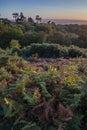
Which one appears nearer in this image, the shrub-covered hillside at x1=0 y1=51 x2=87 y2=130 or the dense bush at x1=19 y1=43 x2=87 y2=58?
the shrub-covered hillside at x1=0 y1=51 x2=87 y2=130

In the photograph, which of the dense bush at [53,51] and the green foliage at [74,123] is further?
the dense bush at [53,51]

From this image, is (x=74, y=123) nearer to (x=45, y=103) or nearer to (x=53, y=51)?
(x=45, y=103)

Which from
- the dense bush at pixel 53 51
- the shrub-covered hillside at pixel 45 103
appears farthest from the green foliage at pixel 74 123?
the dense bush at pixel 53 51

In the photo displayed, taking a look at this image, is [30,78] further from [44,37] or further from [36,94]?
[44,37]

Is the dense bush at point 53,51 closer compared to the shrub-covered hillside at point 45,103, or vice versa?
the shrub-covered hillside at point 45,103

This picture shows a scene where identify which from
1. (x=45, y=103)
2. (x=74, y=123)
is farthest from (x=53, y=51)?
(x=74, y=123)

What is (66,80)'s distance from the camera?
5848 millimetres

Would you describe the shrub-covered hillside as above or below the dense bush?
above

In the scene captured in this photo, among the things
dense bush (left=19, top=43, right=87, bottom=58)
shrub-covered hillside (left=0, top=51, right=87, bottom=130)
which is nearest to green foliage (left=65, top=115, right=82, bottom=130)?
shrub-covered hillside (left=0, top=51, right=87, bottom=130)

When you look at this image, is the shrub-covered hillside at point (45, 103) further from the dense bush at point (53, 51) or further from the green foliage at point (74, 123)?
the dense bush at point (53, 51)

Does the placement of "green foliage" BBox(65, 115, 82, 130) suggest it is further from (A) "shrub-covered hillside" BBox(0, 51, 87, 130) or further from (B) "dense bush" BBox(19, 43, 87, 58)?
(B) "dense bush" BBox(19, 43, 87, 58)

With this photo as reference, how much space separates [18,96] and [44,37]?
43824 millimetres

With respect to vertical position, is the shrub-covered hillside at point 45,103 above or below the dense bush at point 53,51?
above

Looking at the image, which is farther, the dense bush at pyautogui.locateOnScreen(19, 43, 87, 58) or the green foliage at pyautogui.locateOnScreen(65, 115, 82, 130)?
the dense bush at pyautogui.locateOnScreen(19, 43, 87, 58)
